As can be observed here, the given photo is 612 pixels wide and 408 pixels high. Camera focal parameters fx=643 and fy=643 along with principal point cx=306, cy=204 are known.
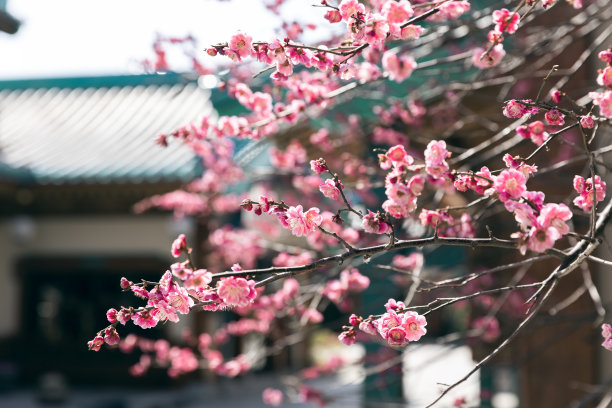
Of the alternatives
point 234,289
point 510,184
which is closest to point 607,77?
point 510,184

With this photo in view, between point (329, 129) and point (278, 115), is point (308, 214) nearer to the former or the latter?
point (278, 115)

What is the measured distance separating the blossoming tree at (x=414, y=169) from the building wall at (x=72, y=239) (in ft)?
10.8

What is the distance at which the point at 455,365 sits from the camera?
1148 cm

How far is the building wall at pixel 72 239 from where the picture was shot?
405 inches

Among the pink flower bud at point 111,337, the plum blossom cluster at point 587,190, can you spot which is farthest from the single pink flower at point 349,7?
the pink flower bud at point 111,337

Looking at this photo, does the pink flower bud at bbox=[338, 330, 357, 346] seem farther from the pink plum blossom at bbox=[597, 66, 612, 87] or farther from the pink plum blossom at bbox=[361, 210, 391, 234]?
the pink plum blossom at bbox=[597, 66, 612, 87]

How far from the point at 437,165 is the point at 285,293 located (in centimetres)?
270

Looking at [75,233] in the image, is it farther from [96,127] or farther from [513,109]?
[513,109]

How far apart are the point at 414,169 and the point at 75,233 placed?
992cm

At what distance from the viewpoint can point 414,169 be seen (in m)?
1.69

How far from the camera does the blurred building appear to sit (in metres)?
10.0

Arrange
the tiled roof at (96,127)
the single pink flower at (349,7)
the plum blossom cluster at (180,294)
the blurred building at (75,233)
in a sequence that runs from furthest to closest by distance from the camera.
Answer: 1. the blurred building at (75,233)
2. the tiled roof at (96,127)
3. the single pink flower at (349,7)
4. the plum blossom cluster at (180,294)

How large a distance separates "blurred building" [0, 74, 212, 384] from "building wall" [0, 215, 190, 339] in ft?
0.05

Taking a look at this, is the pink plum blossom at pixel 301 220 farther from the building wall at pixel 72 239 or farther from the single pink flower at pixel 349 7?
the building wall at pixel 72 239
